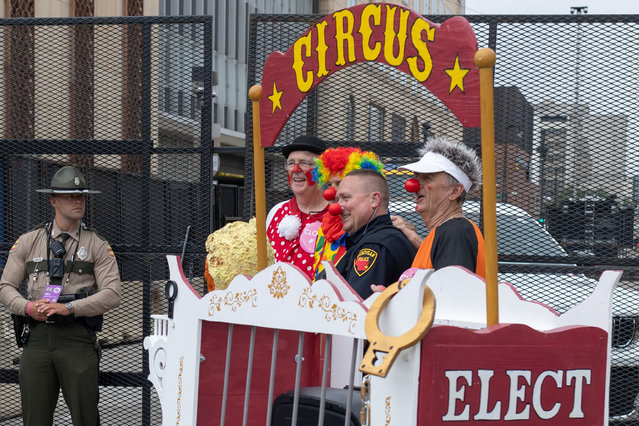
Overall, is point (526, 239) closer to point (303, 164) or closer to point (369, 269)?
point (303, 164)

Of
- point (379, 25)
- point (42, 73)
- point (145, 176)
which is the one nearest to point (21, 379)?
point (145, 176)

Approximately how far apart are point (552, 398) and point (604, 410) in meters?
0.23

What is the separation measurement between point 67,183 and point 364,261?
259 centimetres

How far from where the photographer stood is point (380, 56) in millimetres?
3447

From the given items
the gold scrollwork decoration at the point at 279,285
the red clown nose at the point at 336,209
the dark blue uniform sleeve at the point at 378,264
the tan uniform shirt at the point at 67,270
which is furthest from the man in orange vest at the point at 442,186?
the tan uniform shirt at the point at 67,270

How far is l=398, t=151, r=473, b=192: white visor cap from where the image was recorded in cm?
374

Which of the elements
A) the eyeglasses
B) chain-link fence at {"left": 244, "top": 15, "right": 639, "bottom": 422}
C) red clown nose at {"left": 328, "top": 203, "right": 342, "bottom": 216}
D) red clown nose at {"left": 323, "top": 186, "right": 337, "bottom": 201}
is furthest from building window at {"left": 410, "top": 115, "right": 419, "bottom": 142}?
red clown nose at {"left": 328, "top": 203, "right": 342, "bottom": 216}

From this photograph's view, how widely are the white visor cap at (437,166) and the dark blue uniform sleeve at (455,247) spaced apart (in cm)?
26

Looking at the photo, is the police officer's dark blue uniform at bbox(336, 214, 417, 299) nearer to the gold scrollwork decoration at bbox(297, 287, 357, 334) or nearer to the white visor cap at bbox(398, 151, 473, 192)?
the white visor cap at bbox(398, 151, 473, 192)

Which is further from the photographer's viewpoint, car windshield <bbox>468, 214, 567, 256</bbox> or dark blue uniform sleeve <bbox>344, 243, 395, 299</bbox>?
car windshield <bbox>468, 214, 567, 256</bbox>

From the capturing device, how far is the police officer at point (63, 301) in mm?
5480

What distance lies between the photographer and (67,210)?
5.59 m

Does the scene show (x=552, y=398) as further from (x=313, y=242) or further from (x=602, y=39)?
(x=602, y=39)

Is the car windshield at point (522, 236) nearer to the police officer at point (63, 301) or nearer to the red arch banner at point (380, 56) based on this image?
the red arch banner at point (380, 56)
